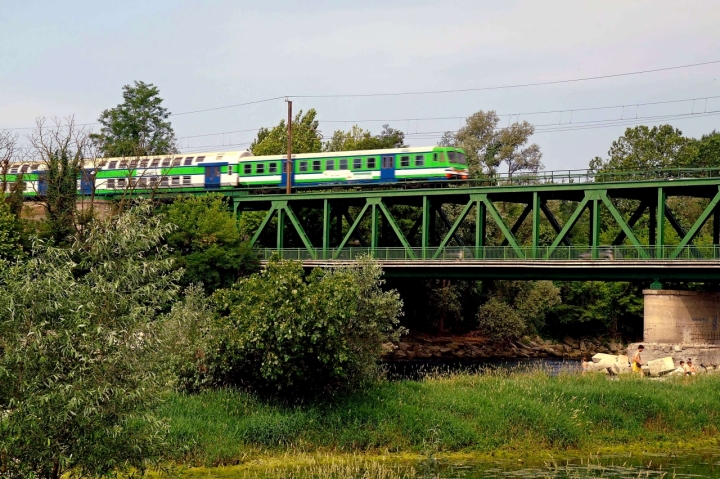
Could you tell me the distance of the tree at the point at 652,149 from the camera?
4547 inches

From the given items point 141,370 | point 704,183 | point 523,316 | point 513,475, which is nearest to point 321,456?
point 513,475

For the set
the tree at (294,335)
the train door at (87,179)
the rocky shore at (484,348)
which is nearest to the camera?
the tree at (294,335)

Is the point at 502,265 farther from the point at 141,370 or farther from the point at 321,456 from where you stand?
the point at 141,370

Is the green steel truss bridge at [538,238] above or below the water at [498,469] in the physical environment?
above

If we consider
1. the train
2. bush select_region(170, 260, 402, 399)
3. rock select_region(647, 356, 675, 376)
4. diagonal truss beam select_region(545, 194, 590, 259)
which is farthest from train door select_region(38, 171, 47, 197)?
rock select_region(647, 356, 675, 376)

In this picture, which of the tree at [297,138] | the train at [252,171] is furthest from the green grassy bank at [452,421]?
the tree at [297,138]

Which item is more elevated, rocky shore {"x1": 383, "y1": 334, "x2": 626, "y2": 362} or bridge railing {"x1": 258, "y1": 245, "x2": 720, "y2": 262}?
bridge railing {"x1": 258, "y1": 245, "x2": 720, "y2": 262}

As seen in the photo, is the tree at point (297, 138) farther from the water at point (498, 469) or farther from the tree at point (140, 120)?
the water at point (498, 469)

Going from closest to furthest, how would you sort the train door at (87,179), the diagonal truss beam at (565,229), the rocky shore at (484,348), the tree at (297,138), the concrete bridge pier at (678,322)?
the concrete bridge pier at (678,322) < the diagonal truss beam at (565,229) < the train door at (87,179) < the rocky shore at (484,348) < the tree at (297,138)

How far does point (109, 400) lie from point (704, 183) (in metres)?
42.7

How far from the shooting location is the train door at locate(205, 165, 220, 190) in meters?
80.6

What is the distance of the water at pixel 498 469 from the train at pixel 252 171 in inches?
1565

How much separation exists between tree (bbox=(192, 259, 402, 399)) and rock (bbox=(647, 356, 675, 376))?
1717 cm

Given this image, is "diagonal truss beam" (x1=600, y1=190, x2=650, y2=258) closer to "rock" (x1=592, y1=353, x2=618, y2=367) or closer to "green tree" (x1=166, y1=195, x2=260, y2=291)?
"rock" (x1=592, y1=353, x2=618, y2=367)
